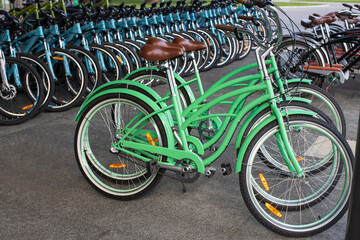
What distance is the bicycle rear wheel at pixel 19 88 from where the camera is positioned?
4.82m

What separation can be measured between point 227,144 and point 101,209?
1036mm

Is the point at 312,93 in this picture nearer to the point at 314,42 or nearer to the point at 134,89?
the point at 134,89

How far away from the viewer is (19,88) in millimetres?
5039

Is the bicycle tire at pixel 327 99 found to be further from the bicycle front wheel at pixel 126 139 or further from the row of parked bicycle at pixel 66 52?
the row of parked bicycle at pixel 66 52

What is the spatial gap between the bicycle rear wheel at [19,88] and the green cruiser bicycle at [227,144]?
5.15 feet

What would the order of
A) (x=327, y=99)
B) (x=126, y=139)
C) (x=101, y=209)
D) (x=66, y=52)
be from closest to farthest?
(x=101, y=209) < (x=126, y=139) < (x=327, y=99) < (x=66, y=52)

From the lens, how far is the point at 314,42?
5383 mm

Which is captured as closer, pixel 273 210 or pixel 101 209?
pixel 273 210

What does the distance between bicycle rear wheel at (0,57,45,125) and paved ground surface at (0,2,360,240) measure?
886 mm

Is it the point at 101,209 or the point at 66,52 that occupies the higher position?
the point at 66,52

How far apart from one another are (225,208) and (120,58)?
3422 millimetres

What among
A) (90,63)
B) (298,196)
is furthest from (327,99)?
(90,63)

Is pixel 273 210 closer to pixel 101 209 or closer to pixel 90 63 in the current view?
pixel 101 209

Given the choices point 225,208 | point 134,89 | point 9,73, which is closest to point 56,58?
point 9,73
